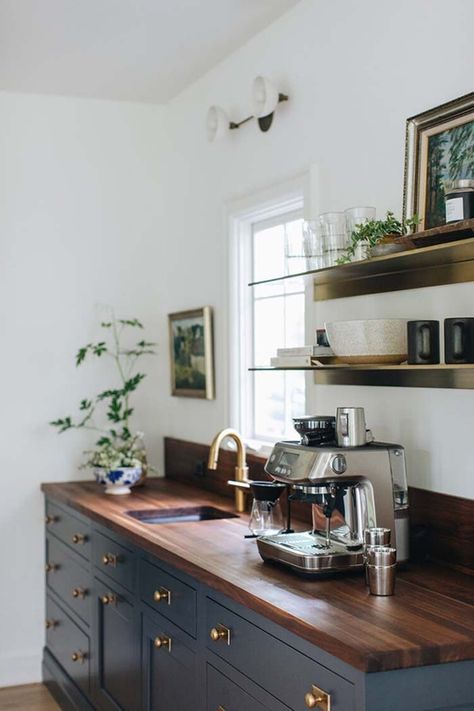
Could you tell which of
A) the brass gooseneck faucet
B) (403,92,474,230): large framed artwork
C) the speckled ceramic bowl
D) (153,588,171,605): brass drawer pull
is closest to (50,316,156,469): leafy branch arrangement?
the speckled ceramic bowl

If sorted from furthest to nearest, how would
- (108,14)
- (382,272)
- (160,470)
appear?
(160,470)
(108,14)
(382,272)

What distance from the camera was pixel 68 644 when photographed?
4.08 meters

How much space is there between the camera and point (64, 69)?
13.5 ft

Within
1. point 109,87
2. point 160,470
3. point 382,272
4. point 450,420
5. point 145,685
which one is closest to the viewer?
point 450,420

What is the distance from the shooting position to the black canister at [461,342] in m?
2.25

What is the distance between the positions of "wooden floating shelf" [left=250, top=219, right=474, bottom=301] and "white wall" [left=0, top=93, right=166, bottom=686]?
1.70 meters

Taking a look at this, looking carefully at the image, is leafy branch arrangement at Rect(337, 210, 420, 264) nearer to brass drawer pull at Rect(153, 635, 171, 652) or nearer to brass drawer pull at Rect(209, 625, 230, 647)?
brass drawer pull at Rect(209, 625, 230, 647)

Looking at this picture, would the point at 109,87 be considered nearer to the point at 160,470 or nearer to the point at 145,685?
the point at 160,470

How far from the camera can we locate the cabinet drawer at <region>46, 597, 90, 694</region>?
381 cm

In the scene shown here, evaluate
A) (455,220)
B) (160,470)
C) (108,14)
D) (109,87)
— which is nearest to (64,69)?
(109,87)

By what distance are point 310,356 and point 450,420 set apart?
1.50 ft

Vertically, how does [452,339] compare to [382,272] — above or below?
below

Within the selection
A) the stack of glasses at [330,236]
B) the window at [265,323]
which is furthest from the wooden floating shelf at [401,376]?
the window at [265,323]

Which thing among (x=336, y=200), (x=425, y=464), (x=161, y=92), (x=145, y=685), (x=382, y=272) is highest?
(x=161, y=92)
